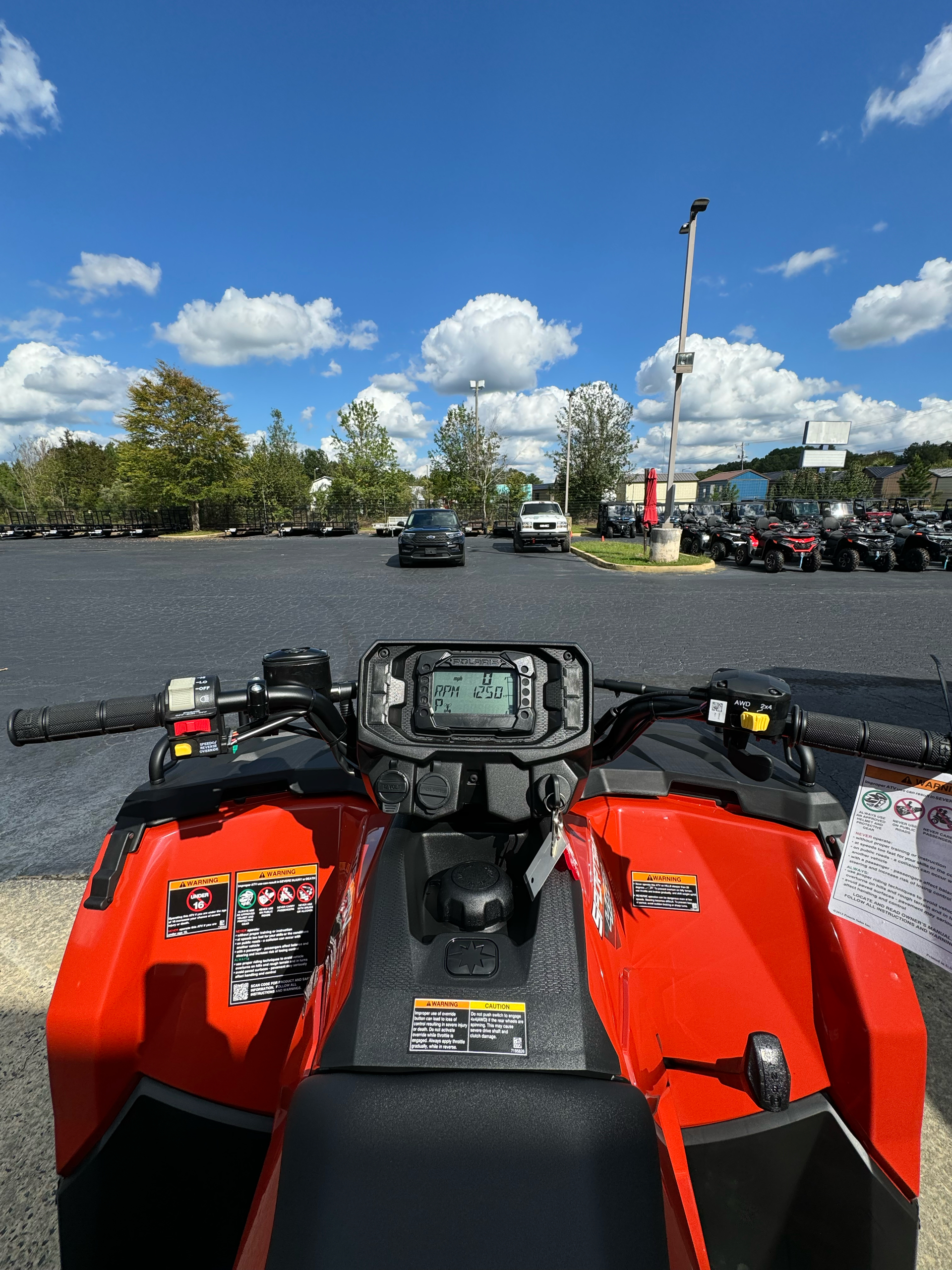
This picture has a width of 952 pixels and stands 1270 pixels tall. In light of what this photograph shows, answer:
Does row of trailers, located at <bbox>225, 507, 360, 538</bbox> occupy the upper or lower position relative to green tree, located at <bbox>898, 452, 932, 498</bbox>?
lower

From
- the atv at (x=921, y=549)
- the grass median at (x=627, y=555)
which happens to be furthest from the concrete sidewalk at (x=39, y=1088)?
the atv at (x=921, y=549)

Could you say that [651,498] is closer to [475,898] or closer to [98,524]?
[475,898]

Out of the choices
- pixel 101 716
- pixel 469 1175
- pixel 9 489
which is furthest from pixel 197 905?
pixel 9 489

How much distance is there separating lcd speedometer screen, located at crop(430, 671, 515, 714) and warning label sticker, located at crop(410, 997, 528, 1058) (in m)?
0.59

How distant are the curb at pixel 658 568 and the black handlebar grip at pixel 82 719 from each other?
46.3ft

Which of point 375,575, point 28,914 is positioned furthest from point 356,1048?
point 375,575

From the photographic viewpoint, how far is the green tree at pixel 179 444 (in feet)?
122

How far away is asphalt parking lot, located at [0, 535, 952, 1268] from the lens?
2.12 m

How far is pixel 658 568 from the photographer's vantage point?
50.5 feet

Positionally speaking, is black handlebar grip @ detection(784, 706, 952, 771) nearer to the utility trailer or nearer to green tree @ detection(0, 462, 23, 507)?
the utility trailer

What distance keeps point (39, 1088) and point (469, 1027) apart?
1.91 m

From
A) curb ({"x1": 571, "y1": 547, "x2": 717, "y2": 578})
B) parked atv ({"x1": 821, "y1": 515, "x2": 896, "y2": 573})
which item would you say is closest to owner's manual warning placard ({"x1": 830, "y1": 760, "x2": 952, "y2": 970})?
curb ({"x1": 571, "y1": 547, "x2": 717, "y2": 578})

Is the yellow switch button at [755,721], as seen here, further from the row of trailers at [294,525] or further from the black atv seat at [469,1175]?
the row of trailers at [294,525]

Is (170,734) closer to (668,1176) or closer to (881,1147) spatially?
(668,1176)
